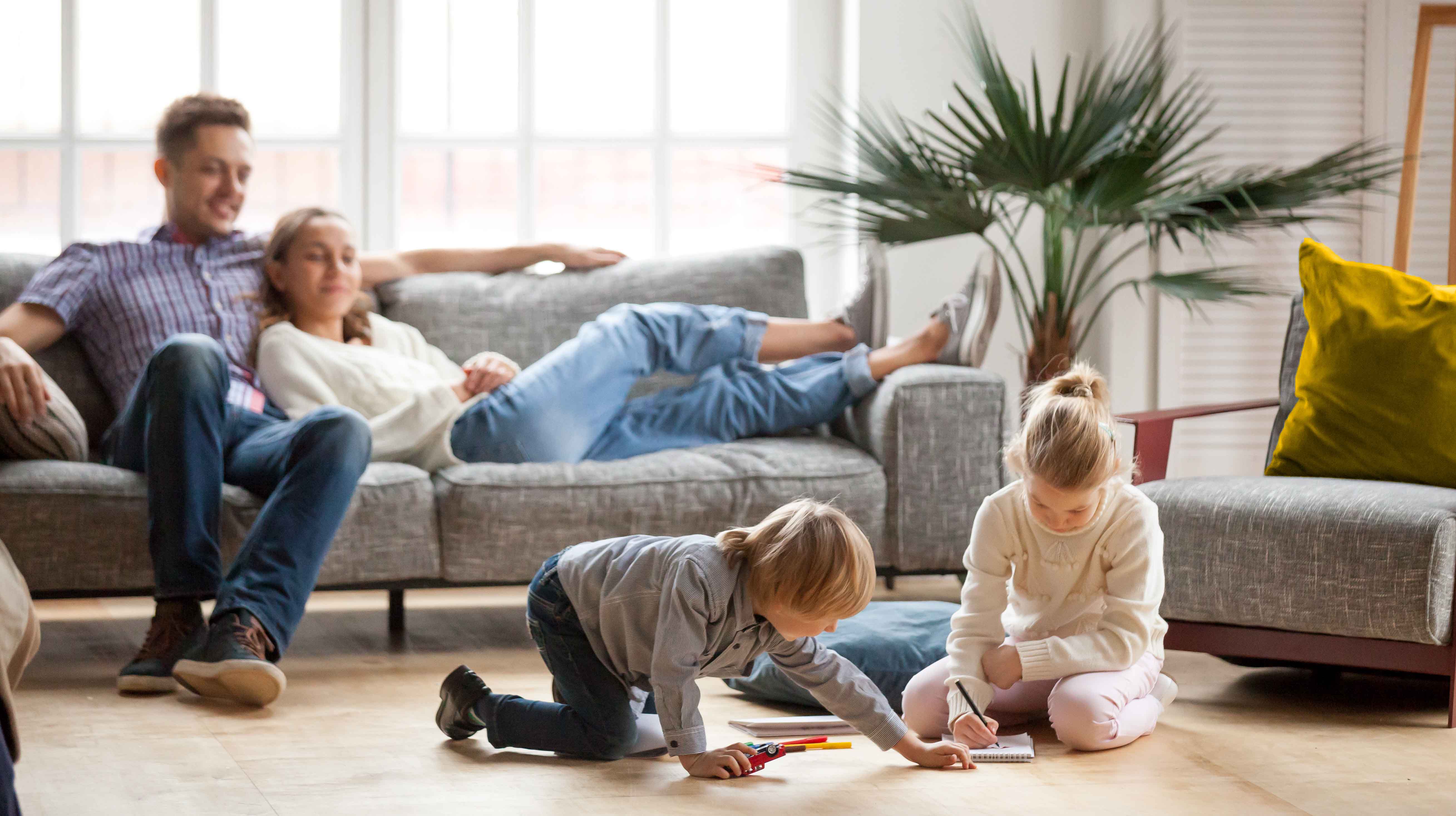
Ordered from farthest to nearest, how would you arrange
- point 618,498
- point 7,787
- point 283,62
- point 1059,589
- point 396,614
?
point 283,62
point 396,614
point 618,498
point 1059,589
point 7,787

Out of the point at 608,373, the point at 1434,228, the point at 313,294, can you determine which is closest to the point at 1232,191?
the point at 1434,228

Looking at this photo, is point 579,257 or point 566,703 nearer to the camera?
point 566,703

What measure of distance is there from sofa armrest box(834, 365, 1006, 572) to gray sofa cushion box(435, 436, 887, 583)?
41mm

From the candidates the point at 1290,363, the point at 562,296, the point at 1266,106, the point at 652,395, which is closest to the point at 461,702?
the point at 652,395

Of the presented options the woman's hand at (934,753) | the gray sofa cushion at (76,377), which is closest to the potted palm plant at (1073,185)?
the woman's hand at (934,753)

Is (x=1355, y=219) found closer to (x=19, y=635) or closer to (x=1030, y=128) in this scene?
(x=1030, y=128)

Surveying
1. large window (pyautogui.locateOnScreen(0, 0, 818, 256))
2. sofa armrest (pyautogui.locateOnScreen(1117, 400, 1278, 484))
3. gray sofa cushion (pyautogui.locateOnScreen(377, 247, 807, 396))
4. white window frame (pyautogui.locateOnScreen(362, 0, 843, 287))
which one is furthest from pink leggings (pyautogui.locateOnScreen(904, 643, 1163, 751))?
white window frame (pyautogui.locateOnScreen(362, 0, 843, 287))

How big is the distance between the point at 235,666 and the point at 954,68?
257 centimetres

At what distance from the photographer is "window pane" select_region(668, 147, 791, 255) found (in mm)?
4043

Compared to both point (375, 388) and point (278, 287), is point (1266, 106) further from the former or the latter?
point (278, 287)

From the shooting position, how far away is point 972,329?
9.53 ft

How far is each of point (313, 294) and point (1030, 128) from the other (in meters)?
1.65

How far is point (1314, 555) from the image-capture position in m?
2.15

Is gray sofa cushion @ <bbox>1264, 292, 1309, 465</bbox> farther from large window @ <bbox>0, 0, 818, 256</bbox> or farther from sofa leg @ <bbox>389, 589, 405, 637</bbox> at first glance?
sofa leg @ <bbox>389, 589, 405, 637</bbox>
